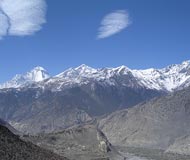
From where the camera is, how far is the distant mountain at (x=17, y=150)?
136750 mm

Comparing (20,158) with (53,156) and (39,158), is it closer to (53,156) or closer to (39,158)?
(39,158)

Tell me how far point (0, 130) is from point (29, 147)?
10546 millimetres

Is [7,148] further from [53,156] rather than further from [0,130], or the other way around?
[53,156]

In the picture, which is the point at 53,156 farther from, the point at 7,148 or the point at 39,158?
the point at 7,148

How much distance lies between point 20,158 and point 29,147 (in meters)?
14.9

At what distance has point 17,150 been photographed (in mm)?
143250

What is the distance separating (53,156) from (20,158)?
18.0 meters

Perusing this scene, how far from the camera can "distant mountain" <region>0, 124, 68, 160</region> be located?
449 ft

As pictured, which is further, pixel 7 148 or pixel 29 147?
pixel 29 147

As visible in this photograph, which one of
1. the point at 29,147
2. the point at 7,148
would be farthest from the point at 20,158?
the point at 29,147

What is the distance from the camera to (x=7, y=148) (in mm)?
139500

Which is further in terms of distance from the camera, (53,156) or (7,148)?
(53,156)

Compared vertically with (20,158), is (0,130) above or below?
above

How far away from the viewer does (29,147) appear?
153625 mm
